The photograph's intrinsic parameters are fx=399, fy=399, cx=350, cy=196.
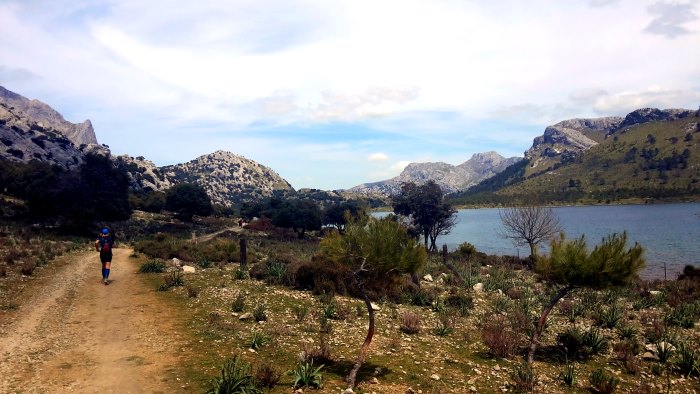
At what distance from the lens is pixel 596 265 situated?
13.5 metres

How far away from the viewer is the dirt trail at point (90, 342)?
385 inches

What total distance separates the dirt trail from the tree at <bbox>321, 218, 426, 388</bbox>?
17.0 ft

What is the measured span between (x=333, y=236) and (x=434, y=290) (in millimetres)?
16517

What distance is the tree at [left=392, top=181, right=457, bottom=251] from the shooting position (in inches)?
2499

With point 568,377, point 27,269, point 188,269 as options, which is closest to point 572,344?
point 568,377

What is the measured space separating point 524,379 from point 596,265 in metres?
4.72

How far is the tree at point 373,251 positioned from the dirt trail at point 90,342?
5190 mm

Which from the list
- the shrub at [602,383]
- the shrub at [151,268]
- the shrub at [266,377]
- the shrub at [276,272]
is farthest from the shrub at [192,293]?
the shrub at [602,383]

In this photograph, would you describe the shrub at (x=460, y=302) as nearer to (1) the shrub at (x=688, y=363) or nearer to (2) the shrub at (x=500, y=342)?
(2) the shrub at (x=500, y=342)

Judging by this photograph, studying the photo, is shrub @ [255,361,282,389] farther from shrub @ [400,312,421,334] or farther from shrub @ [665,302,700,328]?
shrub @ [665,302,700,328]

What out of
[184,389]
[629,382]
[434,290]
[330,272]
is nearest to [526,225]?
[434,290]

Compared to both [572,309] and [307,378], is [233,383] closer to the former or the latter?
[307,378]

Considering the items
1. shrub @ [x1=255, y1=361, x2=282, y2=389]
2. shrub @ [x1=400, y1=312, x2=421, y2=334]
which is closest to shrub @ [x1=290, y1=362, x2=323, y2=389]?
shrub @ [x1=255, y1=361, x2=282, y2=389]

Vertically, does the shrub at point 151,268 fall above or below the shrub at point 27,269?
below
